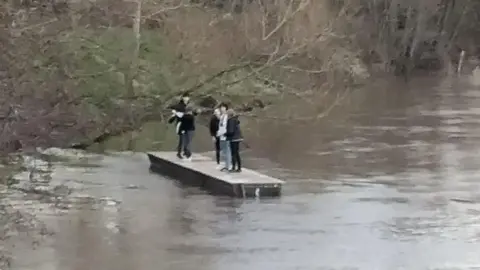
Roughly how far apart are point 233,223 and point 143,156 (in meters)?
10.7

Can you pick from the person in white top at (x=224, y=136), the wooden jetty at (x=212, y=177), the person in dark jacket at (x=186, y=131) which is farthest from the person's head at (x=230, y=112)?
the person in dark jacket at (x=186, y=131)

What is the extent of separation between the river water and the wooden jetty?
284mm

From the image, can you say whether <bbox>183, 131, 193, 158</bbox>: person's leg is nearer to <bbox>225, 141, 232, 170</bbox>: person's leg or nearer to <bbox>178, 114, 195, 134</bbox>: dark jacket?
<bbox>178, 114, 195, 134</bbox>: dark jacket

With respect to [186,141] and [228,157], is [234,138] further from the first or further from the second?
[186,141]

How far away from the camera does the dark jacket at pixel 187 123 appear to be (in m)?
22.5

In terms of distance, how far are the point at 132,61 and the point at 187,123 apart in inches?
159

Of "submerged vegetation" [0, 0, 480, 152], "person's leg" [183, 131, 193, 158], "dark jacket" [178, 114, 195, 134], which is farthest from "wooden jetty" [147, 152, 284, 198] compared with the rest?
"submerged vegetation" [0, 0, 480, 152]

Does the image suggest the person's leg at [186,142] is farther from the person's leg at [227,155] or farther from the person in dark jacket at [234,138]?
the person in dark jacket at [234,138]

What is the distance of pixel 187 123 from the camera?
2350 cm

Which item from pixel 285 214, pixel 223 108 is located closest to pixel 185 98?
pixel 223 108

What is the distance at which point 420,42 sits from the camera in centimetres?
8150

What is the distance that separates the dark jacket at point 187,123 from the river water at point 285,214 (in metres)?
1.27

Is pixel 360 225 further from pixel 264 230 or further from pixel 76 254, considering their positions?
pixel 76 254

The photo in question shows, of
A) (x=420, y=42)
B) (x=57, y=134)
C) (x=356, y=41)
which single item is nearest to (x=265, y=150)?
(x=57, y=134)
